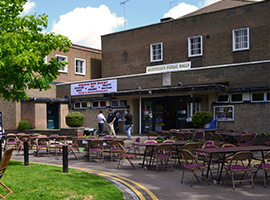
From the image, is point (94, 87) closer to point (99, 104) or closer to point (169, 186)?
point (99, 104)

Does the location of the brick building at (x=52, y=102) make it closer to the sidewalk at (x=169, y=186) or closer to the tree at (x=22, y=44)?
the tree at (x=22, y=44)

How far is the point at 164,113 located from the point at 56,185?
1566cm

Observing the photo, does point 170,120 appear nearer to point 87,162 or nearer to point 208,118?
point 208,118

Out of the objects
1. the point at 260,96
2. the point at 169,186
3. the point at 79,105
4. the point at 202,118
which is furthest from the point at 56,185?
the point at 79,105

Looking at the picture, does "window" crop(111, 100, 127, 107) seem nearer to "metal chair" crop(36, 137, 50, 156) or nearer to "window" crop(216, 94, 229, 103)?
"window" crop(216, 94, 229, 103)

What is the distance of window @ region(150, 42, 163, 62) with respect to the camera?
2577 cm

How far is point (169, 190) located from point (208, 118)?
33.7ft

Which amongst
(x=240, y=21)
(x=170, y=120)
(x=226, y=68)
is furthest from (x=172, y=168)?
(x=240, y=21)

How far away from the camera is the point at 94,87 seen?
26.0 m

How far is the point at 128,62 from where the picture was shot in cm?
2766

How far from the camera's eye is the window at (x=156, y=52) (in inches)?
1015

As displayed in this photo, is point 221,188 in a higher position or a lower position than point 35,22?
lower

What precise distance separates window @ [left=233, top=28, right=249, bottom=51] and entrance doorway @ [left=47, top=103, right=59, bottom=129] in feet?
52.1

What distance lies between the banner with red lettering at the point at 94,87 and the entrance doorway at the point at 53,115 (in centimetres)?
196
